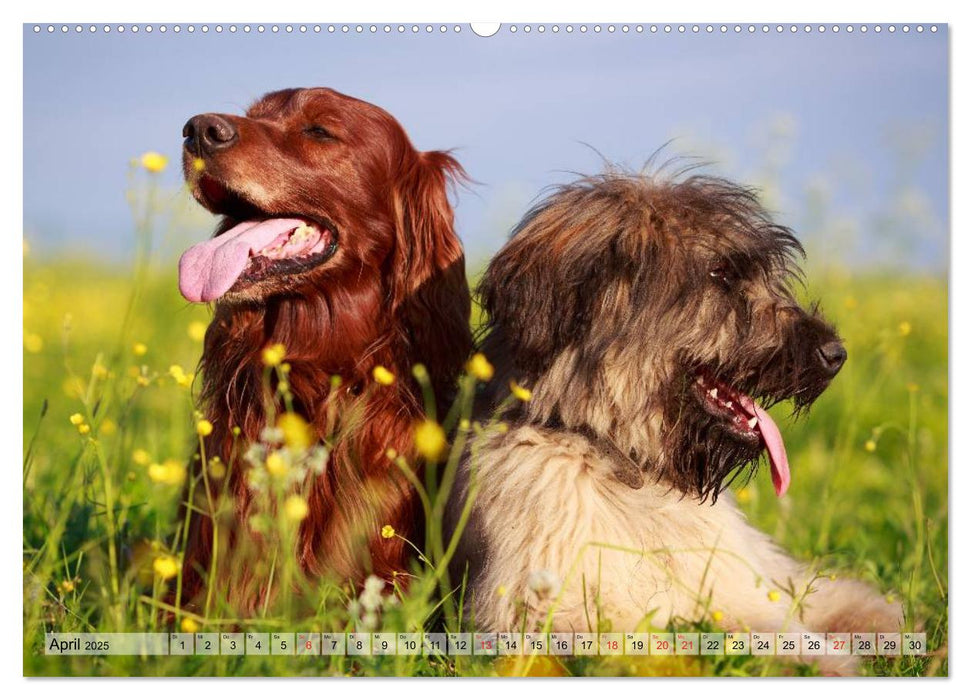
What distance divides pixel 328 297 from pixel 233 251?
0.38 metres

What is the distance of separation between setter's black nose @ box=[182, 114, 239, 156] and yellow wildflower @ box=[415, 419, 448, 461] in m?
1.15

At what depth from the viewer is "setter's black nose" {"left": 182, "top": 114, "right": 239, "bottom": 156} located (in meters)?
3.91

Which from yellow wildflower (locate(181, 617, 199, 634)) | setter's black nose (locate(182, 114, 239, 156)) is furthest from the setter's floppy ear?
yellow wildflower (locate(181, 617, 199, 634))

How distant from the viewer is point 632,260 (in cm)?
389

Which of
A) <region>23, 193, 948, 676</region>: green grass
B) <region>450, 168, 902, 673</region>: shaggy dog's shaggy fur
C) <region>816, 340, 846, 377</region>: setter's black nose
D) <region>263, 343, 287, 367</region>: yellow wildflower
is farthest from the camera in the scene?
<region>816, 340, 846, 377</region>: setter's black nose

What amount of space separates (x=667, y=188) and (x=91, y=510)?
2.83 m

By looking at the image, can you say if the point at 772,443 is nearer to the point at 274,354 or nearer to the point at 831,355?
the point at 831,355

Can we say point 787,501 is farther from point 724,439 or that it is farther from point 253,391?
point 253,391

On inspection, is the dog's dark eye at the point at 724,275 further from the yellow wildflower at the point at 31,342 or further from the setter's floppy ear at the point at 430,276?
the yellow wildflower at the point at 31,342

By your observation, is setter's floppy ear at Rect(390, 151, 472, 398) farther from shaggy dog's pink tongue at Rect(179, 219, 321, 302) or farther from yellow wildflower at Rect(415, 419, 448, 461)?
shaggy dog's pink tongue at Rect(179, 219, 321, 302)

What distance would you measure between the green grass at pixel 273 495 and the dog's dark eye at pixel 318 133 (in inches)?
29.7

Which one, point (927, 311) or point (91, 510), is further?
point (91, 510)

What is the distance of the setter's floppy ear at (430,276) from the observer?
4.23 metres

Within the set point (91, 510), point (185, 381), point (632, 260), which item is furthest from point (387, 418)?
point (91, 510)
